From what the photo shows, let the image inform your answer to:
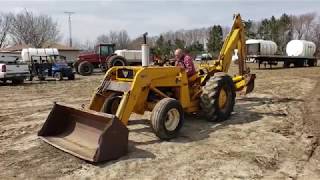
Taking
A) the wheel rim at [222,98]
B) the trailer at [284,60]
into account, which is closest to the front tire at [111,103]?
the wheel rim at [222,98]

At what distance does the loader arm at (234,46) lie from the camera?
39.1 feet

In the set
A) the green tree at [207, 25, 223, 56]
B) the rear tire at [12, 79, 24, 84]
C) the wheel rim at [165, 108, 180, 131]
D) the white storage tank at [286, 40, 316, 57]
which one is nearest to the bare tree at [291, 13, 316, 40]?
the green tree at [207, 25, 223, 56]

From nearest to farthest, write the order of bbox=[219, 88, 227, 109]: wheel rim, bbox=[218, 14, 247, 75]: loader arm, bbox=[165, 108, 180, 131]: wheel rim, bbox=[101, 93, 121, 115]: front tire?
bbox=[165, 108, 180, 131]: wheel rim → bbox=[101, 93, 121, 115]: front tire → bbox=[219, 88, 227, 109]: wheel rim → bbox=[218, 14, 247, 75]: loader arm

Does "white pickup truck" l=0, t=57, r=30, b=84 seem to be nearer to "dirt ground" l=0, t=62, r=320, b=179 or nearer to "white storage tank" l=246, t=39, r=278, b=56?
"dirt ground" l=0, t=62, r=320, b=179

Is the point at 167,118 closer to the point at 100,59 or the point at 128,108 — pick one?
the point at 128,108

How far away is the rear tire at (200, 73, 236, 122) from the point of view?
31.7ft

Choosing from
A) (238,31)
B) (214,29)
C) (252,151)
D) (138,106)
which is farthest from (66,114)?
(214,29)

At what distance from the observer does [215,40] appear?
91188 mm

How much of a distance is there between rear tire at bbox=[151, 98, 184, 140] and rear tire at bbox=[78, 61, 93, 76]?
77.9 feet

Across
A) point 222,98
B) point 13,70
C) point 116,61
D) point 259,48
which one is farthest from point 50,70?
point 259,48

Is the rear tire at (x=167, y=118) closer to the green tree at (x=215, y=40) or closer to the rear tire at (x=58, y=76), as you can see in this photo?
the rear tire at (x=58, y=76)

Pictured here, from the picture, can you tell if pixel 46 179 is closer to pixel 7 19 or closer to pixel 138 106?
pixel 138 106

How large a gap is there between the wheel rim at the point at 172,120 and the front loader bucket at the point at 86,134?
1.37 meters

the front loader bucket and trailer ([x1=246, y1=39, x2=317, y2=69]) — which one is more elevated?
trailer ([x1=246, y1=39, x2=317, y2=69])
